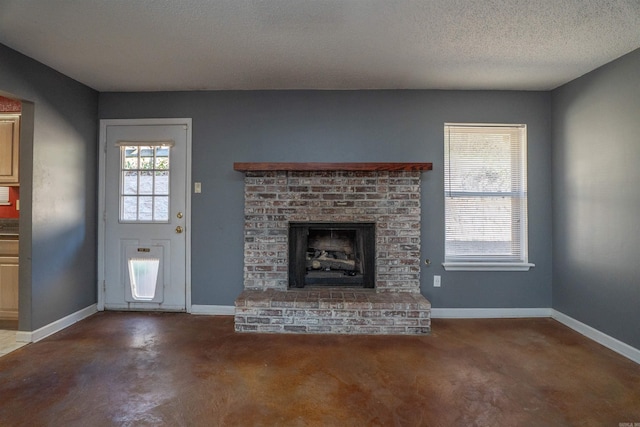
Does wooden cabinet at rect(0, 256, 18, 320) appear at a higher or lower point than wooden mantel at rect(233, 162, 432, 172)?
lower

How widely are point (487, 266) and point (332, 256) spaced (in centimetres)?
167

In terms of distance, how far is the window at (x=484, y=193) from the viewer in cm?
339

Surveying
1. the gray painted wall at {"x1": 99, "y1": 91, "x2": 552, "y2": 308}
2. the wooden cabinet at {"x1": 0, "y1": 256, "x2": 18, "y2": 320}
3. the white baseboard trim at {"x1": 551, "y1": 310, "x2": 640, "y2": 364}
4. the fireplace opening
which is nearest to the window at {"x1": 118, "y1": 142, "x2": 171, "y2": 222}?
the gray painted wall at {"x1": 99, "y1": 91, "x2": 552, "y2": 308}

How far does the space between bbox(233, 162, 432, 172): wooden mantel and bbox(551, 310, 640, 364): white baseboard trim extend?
81.4 inches

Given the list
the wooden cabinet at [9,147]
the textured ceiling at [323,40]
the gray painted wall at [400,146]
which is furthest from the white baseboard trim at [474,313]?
the wooden cabinet at [9,147]

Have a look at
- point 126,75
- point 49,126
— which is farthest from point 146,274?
point 126,75

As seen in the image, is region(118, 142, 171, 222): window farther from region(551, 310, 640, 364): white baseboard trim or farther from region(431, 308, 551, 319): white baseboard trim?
region(551, 310, 640, 364): white baseboard trim

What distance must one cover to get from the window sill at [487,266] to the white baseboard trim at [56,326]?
3849mm

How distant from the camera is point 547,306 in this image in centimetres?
337

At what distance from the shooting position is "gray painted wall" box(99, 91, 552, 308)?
132 inches

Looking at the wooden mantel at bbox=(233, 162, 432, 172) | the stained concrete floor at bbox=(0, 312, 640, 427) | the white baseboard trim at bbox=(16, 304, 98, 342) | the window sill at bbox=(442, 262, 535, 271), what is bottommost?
the stained concrete floor at bbox=(0, 312, 640, 427)

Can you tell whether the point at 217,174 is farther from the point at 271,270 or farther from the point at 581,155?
the point at 581,155

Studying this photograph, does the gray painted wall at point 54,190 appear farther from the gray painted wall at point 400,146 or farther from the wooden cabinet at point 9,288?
the gray painted wall at point 400,146

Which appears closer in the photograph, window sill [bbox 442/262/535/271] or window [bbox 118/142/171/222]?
window sill [bbox 442/262/535/271]
